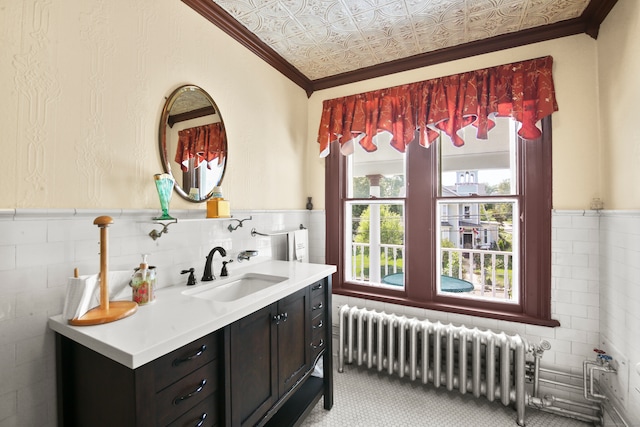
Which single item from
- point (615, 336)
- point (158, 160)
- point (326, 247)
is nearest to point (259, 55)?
point (158, 160)

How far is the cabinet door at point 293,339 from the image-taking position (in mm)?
1574

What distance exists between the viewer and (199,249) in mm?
1808

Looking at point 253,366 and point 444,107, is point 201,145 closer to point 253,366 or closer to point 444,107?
point 253,366

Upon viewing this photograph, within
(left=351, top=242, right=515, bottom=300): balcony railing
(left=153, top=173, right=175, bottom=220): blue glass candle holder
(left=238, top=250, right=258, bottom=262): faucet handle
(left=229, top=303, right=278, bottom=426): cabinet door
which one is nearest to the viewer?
(left=229, top=303, right=278, bottom=426): cabinet door

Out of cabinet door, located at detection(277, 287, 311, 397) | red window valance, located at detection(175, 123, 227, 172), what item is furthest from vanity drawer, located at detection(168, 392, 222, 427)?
red window valance, located at detection(175, 123, 227, 172)

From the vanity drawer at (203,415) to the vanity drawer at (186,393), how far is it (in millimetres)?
19

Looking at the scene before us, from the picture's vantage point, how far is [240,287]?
1.89m

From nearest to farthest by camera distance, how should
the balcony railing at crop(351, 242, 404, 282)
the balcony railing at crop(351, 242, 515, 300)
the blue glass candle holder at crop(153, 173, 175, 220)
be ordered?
the blue glass candle holder at crop(153, 173, 175, 220), the balcony railing at crop(351, 242, 515, 300), the balcony railing at crop(351, 242, 404, 282)

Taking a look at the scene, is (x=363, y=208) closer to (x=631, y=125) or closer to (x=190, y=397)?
(x=631, y=125)

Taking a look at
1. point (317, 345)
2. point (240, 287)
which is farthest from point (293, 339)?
point (240, 287)

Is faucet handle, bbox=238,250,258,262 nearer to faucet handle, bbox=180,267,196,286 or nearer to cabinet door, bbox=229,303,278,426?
faucet handle, bbox=180,267,196,286

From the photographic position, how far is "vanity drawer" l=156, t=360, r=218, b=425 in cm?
97

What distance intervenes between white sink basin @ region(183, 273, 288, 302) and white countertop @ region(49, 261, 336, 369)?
0.11 metres

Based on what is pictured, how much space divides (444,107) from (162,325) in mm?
2416
